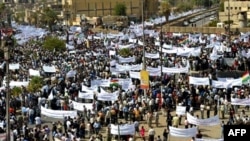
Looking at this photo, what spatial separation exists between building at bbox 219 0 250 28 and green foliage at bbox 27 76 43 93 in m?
55.4

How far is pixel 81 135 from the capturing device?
2231 centimetres

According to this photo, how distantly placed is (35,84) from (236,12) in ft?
234

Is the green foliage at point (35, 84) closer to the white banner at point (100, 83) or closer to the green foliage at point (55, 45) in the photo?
the white banner at point (100, 83)

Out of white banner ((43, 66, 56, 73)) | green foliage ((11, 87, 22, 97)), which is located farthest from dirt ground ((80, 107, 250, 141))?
white banner ((43, 66, 56, 73))

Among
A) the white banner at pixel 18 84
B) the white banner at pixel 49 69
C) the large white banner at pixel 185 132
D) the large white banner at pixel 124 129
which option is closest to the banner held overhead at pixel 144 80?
the large white banner at pixel 124 129

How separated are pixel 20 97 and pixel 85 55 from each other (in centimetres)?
1570

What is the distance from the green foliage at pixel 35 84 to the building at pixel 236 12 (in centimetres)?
5543

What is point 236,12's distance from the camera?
320 ft

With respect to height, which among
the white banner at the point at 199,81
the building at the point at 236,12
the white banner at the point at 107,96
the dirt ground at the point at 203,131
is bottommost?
the dirt ground at the point at 203,131

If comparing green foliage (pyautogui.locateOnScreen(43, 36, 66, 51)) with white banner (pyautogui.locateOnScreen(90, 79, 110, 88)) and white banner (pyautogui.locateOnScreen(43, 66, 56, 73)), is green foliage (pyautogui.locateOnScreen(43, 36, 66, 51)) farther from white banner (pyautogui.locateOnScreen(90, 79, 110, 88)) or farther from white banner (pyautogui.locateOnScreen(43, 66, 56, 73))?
white banner (pyautogui.locateOnScreen(90, 79, 110, 88))

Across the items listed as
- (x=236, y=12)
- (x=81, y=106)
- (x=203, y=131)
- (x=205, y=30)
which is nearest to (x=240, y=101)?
(x=203, y=131)

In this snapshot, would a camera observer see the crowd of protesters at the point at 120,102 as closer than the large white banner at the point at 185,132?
No

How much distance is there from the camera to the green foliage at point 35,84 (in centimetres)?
Answer: 3025

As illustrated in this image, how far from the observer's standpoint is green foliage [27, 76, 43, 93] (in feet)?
99.2
